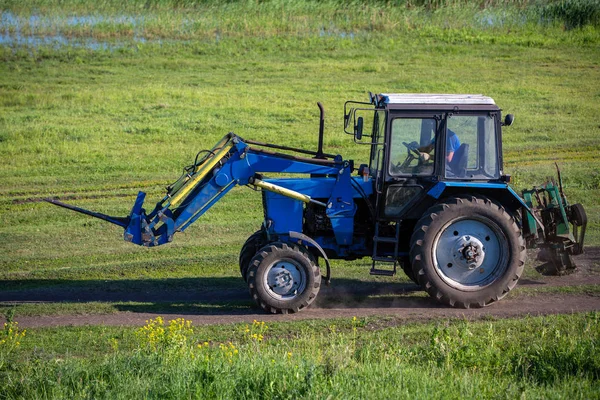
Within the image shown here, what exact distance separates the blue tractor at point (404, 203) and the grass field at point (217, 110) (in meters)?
0.82

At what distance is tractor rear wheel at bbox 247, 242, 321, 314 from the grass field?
0.56 metres

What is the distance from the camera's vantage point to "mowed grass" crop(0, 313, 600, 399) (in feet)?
23.3

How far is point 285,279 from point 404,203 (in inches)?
68.3

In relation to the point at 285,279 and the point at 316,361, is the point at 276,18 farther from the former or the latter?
the point at 316,361

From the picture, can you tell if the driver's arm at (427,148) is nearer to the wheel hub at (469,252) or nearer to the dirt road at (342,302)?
the wheel hub at (469,252)

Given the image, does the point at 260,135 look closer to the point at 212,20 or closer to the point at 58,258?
the point at 58,258

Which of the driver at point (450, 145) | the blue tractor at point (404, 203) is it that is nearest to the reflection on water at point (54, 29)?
the blue tractor at point (404, 203)

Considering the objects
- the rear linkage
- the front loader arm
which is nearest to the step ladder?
the front loader arm

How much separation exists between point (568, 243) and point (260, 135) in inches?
400

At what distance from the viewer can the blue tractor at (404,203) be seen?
9.94 metres

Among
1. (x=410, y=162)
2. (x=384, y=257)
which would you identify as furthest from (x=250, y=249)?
(x=410, y=162)

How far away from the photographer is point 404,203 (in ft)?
33.3

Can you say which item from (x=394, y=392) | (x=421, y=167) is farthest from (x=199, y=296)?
(x=394, y=392)

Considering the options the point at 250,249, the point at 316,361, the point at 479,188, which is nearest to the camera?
the point at 316,361
